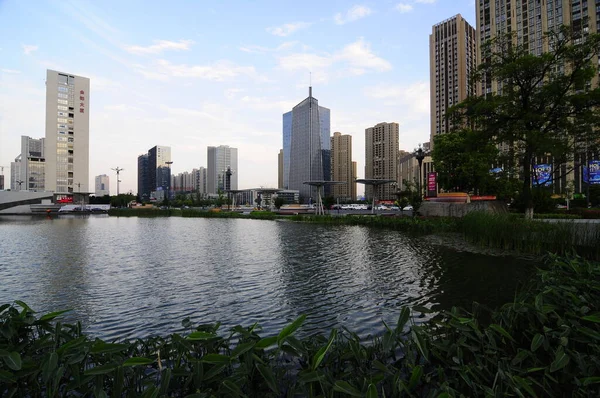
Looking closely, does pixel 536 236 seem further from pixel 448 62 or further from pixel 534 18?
pixel 448 62

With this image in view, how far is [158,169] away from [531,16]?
180523 millimetres

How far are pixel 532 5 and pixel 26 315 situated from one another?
116836 millimetres

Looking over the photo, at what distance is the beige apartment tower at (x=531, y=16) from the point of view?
78.8m

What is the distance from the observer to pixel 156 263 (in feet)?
40.4

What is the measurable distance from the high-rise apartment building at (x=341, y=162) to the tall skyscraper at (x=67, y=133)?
121063 mm

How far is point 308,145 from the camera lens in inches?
6324

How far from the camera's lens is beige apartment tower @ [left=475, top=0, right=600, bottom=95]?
78.8m

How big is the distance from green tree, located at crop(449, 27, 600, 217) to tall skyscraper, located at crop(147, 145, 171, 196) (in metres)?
189

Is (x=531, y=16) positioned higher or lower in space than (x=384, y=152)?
higher

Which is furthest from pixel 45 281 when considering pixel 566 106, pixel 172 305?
pixel 566 106

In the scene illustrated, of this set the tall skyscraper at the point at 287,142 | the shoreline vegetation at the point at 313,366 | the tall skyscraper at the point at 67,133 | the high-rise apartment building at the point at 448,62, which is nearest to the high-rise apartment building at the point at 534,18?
the high-rise apartment building at the point at 448,62

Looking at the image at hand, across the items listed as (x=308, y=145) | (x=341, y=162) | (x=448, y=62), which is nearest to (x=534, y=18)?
(x=448, y=62)

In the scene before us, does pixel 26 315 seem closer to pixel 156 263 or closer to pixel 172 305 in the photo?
pixel 172 305

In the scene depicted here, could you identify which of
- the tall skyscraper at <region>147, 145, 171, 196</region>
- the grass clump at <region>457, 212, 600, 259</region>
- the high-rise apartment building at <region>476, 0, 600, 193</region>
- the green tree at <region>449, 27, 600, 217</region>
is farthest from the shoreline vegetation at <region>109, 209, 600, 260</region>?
the tall skyscraper at <region>147, 145, 171, 196</region>
